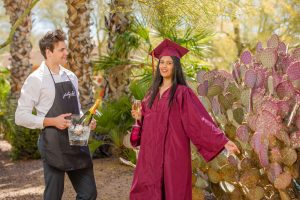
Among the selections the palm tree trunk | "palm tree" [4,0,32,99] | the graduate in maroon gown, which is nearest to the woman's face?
the graduate in maroon gown

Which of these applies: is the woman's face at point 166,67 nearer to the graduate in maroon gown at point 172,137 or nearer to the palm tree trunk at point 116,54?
the graduate in maroon gown at point 172,137

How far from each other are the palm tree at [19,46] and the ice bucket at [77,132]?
787 cm

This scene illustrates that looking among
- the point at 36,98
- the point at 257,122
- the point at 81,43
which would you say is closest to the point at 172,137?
the point at 257,122

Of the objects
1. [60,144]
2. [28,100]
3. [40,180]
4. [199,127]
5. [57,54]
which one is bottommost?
[40,180]

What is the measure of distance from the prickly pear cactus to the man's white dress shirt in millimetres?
1460

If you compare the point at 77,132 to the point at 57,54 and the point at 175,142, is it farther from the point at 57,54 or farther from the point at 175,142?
the point at 175,142

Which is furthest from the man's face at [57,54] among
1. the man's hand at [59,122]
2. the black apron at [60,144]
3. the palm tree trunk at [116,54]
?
the palm tree trunk at [116,54]

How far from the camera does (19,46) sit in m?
12.0

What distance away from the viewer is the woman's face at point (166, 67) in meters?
4.16

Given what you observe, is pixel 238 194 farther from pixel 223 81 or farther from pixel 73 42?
pixel 73 42

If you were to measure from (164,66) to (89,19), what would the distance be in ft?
17.1

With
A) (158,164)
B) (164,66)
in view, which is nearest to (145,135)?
(158,164)

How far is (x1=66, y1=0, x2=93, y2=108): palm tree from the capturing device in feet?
29.4

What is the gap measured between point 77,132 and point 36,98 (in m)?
0.38
